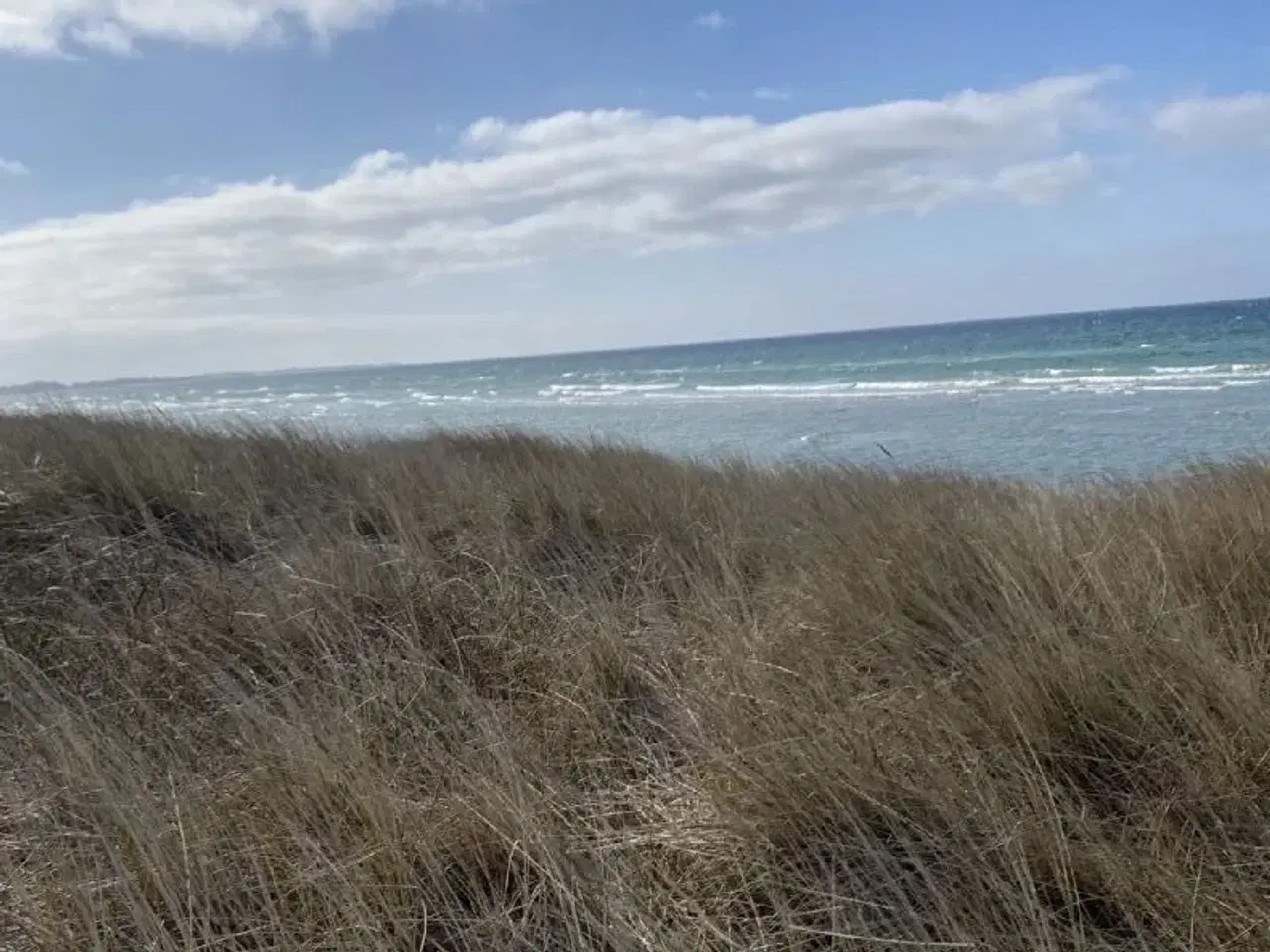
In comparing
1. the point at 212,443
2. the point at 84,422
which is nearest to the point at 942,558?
the point at 212,443

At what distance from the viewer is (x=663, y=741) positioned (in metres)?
2.86

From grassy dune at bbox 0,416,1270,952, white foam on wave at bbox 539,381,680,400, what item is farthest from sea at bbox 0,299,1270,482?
grassy dune at bbox 0,416,1270,952

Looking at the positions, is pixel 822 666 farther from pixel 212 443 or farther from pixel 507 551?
pixel 212 443

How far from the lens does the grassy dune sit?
6.50 ft

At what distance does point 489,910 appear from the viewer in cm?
206

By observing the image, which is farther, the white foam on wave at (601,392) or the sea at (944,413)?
the white foam on wave at (601,392)

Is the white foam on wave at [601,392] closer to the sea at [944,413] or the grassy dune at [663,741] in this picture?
the sea at [944,413]

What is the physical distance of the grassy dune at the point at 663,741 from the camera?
198 centimetres

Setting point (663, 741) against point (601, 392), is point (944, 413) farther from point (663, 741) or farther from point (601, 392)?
point (601, 392)

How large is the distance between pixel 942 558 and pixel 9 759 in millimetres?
3375

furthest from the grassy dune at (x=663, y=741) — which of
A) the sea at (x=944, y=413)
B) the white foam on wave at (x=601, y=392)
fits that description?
the white foam on wave at (x=601, y=392)

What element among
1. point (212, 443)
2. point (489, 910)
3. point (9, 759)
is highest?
point (212, 443)

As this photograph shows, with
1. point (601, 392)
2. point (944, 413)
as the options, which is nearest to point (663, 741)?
point (944, 413)

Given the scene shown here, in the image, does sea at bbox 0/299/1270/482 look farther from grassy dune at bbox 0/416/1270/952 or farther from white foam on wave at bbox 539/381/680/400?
grassy dune at bbox 0/416/1270/952
